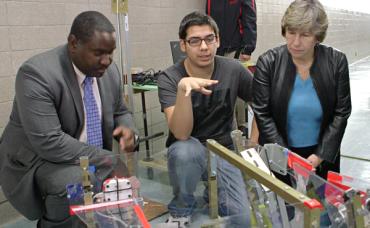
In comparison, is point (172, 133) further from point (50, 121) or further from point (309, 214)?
point (309, 214)

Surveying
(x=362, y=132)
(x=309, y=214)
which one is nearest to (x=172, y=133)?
(x=309, y=214)

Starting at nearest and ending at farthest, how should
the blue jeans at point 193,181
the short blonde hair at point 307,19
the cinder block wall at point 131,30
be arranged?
the blue jeans at point 193,181 < the short blonde hair at point 307,19 < the cinder block wall at point 131,30

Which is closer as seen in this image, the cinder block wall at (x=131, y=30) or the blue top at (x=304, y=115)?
the blue top at (x=304, y=115)

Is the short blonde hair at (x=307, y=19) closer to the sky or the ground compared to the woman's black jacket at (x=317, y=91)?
closer to the sky

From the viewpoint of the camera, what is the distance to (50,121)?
1.58 metres

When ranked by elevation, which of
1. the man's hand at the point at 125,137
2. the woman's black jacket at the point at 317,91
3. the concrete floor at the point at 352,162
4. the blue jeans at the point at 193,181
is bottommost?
the concrete floor at the point at 352,162

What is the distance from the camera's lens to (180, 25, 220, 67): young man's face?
186 centimetres

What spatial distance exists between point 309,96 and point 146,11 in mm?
1894

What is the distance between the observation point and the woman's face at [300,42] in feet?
5.61

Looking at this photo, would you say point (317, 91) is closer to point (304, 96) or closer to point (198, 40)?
point (304, 96)

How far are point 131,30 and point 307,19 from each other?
1.79 metres

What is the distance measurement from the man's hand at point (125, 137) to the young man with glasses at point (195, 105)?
19 centimetres

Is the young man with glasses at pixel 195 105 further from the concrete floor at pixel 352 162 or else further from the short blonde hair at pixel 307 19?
the short blonde hair at pixel 307 19

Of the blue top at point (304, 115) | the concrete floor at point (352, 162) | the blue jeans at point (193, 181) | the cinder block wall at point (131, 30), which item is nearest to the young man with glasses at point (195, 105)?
the blue jeans at point (193, 181)
